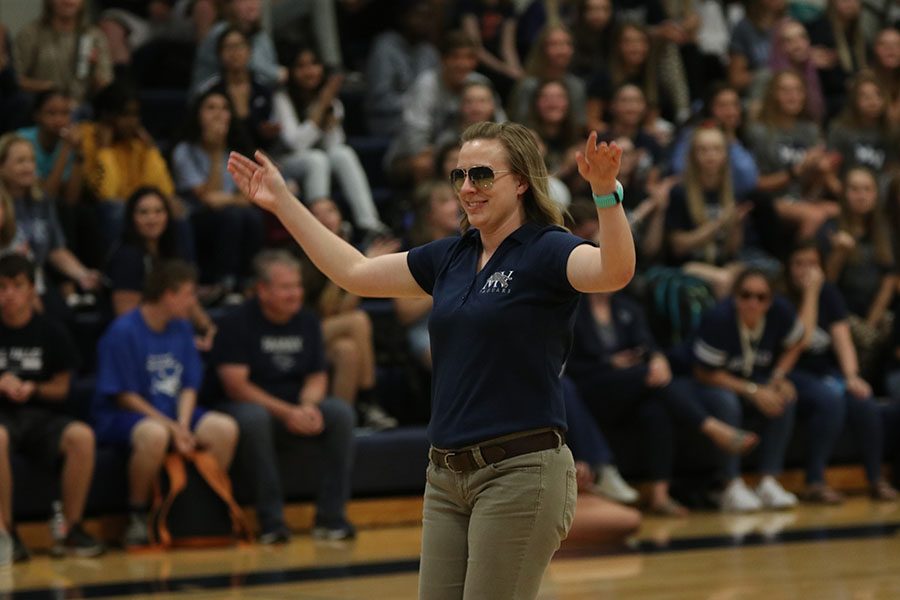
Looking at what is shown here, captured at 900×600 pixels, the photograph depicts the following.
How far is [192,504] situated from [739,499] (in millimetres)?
3267

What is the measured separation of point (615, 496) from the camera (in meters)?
8.76

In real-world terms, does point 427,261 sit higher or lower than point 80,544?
higher

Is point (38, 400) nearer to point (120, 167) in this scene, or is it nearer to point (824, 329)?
point (120, 167)

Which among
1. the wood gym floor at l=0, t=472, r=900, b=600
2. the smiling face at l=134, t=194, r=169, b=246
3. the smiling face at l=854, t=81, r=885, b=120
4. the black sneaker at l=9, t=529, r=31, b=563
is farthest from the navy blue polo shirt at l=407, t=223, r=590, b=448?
the smiling face at l=854, t=81, r=885, b=120

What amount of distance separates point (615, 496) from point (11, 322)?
132 inches

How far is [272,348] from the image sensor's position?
328 inches

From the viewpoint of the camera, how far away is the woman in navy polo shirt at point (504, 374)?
139 inches

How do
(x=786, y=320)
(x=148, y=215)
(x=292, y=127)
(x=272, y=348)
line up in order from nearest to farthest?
(x=272, y=348) < (x=148, y=215) < (x=786, y=320) < (x=292, y=127)

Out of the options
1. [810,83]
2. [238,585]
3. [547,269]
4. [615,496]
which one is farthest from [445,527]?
[810,83]

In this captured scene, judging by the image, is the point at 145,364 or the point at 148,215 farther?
the point at 148,215

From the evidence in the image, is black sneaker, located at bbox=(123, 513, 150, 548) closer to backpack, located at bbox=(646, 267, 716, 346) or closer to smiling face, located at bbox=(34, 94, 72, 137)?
smiling face, located at bbox=(34, 94, 72, 137)

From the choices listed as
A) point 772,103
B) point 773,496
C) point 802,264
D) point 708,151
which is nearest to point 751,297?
point 802,264

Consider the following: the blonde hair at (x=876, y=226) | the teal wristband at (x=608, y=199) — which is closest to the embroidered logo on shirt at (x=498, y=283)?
the teal wristband at (x=608, y=199)

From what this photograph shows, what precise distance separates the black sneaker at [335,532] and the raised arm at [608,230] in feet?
15.9
